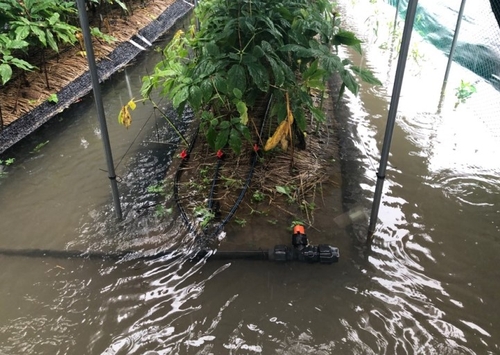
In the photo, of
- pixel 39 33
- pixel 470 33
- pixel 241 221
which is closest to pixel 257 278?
pixel 241 221

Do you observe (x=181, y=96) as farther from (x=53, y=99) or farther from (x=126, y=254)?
(x=53, y=99)

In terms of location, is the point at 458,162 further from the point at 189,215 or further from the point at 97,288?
the point at 97,288

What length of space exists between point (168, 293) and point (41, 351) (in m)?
0.68

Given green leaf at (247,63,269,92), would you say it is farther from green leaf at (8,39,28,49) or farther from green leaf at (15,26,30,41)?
green leaf at (15,26,30,41)

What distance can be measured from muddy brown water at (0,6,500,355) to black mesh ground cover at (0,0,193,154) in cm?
66

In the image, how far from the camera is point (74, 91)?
499 centimetres

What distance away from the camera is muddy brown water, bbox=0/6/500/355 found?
1981mm

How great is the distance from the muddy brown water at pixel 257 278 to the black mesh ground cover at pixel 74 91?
2.18 feet

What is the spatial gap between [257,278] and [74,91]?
3925 millimetres

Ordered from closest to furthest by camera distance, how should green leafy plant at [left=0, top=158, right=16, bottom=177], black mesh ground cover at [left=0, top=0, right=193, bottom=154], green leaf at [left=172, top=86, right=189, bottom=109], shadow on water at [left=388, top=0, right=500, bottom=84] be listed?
green leaf at [left=172, top=86, right=189, bottom=109] < green leafy plant at [left=0, top=158, right=16, bottom=177] < black mesh ground cover at [left=0, top=0, right=193, bottom=154] < shadow on water at [left=388, top=0, right=500, bottom=84]

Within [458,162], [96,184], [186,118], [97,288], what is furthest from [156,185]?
[458,162]

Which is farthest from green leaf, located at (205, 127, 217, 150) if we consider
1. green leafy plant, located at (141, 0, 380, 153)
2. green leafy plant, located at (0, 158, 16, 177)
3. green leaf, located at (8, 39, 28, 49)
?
green leaf, located at (8, 39, 28, 49)

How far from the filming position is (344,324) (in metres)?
2.04

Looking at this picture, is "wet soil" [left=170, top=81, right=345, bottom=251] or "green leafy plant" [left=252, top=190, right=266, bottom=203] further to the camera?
"green leafy plant" [left=252, top=190, right=266, bottom=203]
